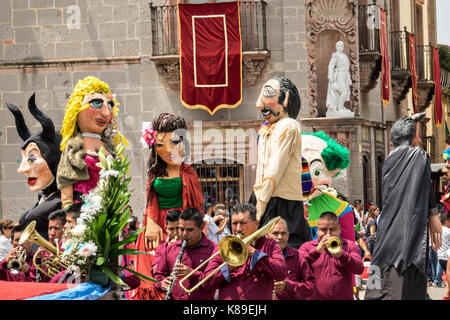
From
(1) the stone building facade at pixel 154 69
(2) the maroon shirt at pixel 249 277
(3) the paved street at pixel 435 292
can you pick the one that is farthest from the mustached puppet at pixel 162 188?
(1) the stone building facade at pixel 154 69

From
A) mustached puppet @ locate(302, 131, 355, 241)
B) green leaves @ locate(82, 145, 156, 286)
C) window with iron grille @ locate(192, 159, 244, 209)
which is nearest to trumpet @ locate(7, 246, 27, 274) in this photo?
green leaves @ locate(82, 145, 156, 286)

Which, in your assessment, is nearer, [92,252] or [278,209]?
[92,252]

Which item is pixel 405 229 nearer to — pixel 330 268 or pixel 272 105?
pixel 330 268

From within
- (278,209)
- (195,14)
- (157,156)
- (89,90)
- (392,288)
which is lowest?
(392,288)

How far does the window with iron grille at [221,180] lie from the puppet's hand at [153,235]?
30.6ft

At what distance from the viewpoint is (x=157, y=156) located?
8.93 meters

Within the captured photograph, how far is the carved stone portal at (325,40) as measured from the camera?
58.4ft

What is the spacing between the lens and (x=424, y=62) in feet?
85.2

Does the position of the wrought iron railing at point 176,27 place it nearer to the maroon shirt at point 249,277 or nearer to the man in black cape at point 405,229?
the man in black cape at point 405,229

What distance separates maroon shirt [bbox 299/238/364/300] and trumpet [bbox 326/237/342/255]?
25 centimetres
